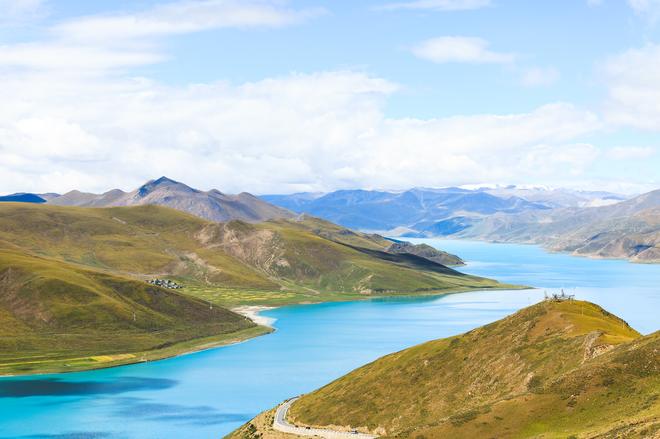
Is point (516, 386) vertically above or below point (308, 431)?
above

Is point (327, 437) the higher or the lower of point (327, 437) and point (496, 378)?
the lower

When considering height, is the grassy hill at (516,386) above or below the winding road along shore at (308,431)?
above

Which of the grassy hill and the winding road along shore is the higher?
the grassy hill

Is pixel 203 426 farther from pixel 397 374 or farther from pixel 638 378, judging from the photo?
pixel 638 378

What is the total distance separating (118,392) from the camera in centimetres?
19738

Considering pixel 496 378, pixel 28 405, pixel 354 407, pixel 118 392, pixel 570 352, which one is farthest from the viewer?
pixel 118 392

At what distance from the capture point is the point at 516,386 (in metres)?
107

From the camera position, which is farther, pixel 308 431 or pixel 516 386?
pixel 308 431

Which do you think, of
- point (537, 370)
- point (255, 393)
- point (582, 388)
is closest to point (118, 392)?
point (255, 393)

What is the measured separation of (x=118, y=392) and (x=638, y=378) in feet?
486

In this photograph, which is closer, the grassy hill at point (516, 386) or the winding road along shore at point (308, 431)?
the grassy hill at point (516, 386)

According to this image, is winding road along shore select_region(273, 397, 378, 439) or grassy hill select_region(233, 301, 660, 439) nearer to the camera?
grassy hill select_region(233, 301, 660, 439)

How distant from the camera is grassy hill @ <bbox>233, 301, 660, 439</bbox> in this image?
81.7 metres

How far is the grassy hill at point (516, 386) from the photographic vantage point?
81.7 meters
